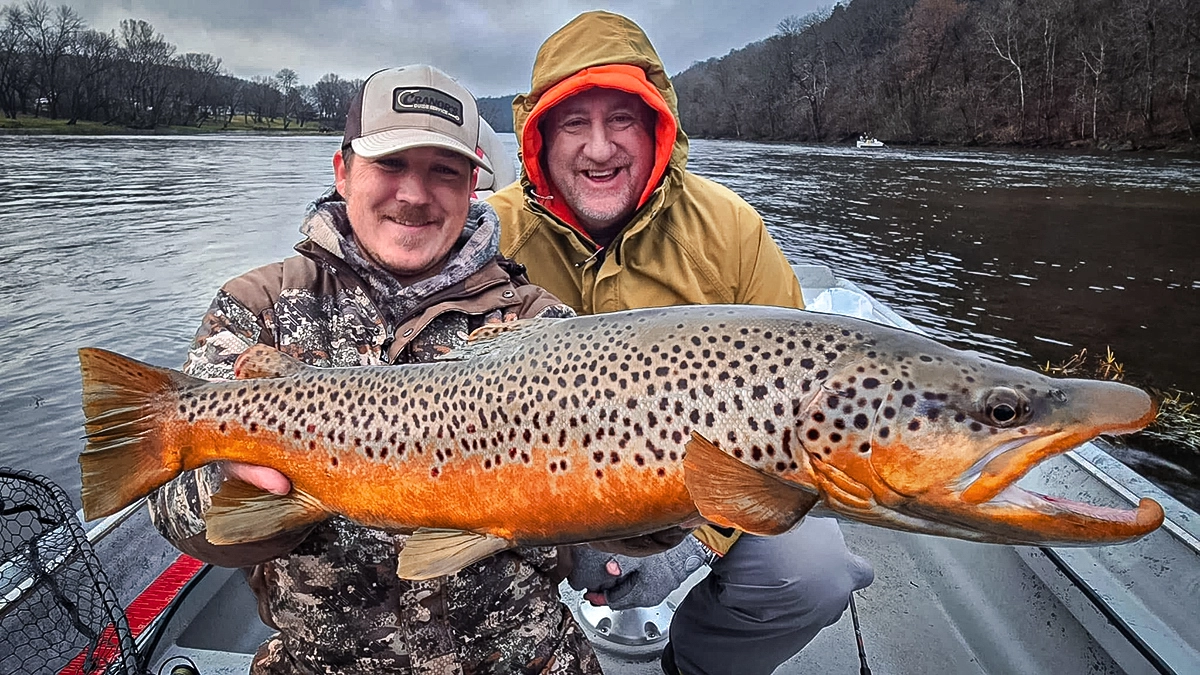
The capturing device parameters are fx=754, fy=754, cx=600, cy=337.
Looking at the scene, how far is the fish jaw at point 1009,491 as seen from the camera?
152 centimetres

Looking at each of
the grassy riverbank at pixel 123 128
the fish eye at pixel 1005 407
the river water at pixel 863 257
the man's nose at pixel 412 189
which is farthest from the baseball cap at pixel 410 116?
the grassy riverbank at pixel 123 128

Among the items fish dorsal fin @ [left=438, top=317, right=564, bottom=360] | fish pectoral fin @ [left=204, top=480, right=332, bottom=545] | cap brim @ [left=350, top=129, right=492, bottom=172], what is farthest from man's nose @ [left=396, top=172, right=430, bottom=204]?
fish pectoral fin @ [left=204, top=480, right=332, bottom=545]

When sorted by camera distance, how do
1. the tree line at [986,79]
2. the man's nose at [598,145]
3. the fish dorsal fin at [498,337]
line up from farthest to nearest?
the tree line at [986,79] → the man's nose at [598,145] → the fish dorsal fin at [498,337]

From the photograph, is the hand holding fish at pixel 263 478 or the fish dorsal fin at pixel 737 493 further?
the hand holding fish at pixel 263 478

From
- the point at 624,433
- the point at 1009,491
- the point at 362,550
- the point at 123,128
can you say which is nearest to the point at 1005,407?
the point at 1009,491

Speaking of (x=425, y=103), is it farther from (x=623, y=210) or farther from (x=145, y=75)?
(x=145, y=75)

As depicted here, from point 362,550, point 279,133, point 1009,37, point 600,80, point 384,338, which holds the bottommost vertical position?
point 362,550

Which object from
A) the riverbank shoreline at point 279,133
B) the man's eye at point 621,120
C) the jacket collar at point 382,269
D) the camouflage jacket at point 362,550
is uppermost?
the riverbank shoreline at point 279,133

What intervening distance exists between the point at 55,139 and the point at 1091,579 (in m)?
68.5

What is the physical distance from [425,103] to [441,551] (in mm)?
1465

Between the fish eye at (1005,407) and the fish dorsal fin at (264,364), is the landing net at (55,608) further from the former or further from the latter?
the fish eye at (1005,407)

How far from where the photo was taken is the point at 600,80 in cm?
337

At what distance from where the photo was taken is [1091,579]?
10.1ft

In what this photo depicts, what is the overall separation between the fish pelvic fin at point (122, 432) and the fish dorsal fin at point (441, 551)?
2.37 feet
